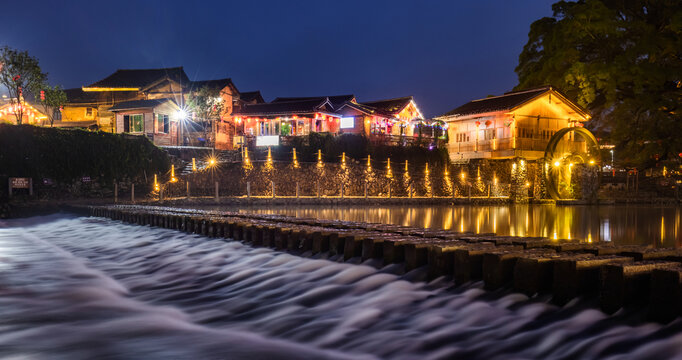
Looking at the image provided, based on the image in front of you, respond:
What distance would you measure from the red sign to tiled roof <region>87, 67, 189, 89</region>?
23079mm

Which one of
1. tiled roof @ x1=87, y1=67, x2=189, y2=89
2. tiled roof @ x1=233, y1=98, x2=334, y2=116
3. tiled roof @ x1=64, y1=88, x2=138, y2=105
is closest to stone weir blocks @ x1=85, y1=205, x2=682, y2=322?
tiled roof @ x1=233, y1=98, x2=334, y2=116

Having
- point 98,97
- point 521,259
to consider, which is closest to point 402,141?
point 98,97

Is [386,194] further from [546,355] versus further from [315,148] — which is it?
[546,355]

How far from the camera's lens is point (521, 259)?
4941 mm

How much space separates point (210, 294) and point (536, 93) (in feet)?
94.9

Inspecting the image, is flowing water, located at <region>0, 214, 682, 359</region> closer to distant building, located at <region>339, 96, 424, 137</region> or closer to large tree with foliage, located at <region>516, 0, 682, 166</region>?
large tree with foliage, located at <region>516, 0, 682, 166</region>

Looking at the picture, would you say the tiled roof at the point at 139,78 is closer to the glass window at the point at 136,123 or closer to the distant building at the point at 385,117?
the glass window at the point at 136,123

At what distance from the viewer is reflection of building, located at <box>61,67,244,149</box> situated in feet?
136

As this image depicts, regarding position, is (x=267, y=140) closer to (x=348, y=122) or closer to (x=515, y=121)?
(x=348, y=122)

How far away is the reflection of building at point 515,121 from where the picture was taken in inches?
1226

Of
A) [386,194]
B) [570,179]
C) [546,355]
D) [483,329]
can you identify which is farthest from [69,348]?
[570,179]

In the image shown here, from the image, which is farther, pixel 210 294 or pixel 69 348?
pixel 210 294

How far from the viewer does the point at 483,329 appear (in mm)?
4457

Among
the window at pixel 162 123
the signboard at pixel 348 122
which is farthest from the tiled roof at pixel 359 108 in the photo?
the window at pixel 162 123
